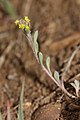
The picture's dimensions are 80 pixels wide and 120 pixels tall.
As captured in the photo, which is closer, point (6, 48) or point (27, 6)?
point (6, 48)

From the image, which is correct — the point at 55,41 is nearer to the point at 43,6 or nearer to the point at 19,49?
the point at 19,49

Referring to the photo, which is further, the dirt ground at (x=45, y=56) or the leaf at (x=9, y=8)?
the leaf at (x=9, y=8)

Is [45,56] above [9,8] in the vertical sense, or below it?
below

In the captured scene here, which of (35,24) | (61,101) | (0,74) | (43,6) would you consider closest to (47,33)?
(35,24)

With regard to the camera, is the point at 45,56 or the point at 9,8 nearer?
the point at 45,56

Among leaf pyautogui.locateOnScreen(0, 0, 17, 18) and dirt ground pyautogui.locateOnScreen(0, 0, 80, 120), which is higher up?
leaf pyautogui.locateOnScreen(0, 0, 17, 18)

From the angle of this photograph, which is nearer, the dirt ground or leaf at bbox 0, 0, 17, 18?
the dirt ground

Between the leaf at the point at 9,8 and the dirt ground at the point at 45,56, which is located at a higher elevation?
the leaf at the point at 9,8

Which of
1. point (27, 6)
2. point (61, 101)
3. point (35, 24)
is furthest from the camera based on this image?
point (27, 6)
